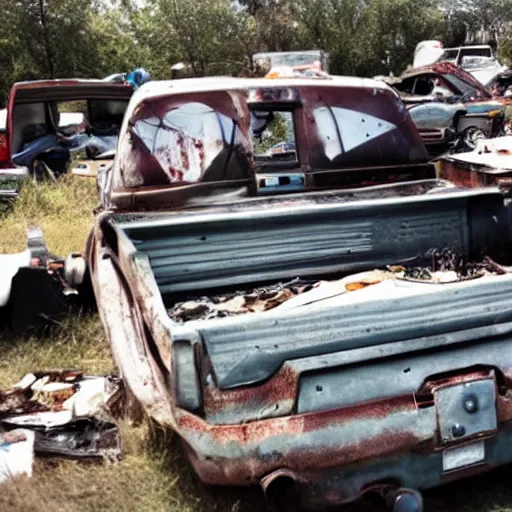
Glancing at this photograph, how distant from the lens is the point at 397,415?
2662 mm

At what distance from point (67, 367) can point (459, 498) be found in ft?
7.99

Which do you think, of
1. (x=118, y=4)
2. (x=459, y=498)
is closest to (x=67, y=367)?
(x=459, y=498)

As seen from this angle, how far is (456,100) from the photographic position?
13.5 meters

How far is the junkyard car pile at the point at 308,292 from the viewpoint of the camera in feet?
8.52

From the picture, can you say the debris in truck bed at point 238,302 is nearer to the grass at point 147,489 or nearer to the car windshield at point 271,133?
the grass at point 147,489

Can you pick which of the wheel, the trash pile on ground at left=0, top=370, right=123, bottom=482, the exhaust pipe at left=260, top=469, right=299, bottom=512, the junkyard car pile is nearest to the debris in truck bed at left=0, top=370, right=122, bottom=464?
the trash pile on ground at left=0, top=370, right=123, bottom=482

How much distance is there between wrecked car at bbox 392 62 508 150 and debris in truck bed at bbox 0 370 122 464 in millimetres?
9245

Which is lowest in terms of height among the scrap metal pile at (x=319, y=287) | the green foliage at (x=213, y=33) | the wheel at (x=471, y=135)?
the wheel at (x=471, y=135)

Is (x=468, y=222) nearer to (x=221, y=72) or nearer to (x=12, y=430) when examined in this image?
(x=12, y=430)

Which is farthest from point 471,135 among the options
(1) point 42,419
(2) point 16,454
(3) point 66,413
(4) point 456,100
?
(2) point 16,454

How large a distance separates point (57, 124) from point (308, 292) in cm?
757

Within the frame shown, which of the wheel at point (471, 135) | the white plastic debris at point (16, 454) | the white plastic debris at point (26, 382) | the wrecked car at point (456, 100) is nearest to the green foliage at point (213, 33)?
the wrecked car at point (456, 100)

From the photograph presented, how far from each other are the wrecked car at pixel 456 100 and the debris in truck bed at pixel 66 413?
924cm

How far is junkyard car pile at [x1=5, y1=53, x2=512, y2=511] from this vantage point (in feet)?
8.52
